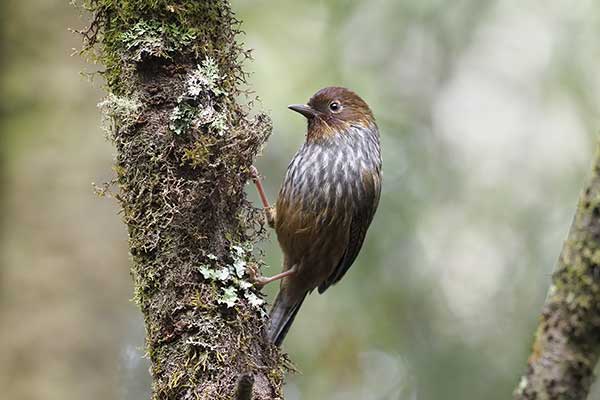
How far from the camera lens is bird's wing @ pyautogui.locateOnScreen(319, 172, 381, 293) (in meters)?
4.71

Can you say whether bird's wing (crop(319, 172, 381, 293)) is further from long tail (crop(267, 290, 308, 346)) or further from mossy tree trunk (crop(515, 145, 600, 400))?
mossy tree trunk (crop(515, 145, 600, 400))

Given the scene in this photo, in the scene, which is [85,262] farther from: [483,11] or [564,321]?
[483,11]

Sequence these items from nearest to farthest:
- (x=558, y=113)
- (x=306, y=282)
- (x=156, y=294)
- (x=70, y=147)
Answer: (x=156, y=294) < (x=306, y=282) < (x=70, y=147) < (x=558, y=113)

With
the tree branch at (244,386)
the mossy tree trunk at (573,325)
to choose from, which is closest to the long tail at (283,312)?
the tree branch at (244,386)

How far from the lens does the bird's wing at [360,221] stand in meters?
4.71

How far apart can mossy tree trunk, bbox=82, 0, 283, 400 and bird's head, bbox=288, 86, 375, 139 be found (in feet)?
5.83

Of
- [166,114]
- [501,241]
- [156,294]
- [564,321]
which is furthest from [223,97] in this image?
[501,241]

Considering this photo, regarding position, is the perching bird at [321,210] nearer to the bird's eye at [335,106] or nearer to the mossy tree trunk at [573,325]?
the bird's eye at [335,106]

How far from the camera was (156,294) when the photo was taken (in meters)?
2.93

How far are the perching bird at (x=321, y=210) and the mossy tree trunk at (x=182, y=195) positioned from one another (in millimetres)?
1390

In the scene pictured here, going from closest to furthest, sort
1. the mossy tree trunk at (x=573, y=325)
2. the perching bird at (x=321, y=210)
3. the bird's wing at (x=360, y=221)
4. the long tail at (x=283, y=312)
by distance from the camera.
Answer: the mossy tree trunk at (x=573, y=325) → the long tail at (x=283, y=312) → the perching bird at (x=321, y=210) → the bird's wing at (x=360, y=221)

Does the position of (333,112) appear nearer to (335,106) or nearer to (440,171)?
(335,106)

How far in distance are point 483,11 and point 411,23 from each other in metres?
0.56

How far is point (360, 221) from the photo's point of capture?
4.74 meters
